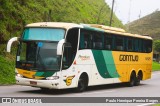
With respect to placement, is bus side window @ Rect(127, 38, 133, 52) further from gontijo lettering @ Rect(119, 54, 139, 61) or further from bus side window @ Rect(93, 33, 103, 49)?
bus side window @ Rect(93, 33, 103, 49)

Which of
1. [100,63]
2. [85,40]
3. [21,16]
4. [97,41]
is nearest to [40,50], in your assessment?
[85,40]

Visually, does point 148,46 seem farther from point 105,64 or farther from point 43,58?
point 43,58

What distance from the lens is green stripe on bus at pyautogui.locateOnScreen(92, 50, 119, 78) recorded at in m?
22.0

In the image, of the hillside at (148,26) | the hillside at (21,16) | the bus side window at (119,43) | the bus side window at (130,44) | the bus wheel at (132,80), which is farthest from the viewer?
the hillside at (148,26)

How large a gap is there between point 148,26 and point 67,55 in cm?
12376

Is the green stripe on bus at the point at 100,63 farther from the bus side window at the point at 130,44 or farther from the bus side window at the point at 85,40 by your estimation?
the bus side window at the point at 130,44

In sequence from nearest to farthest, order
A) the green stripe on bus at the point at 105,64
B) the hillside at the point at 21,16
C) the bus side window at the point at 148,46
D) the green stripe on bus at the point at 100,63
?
the green stripe on bus at the point at 100,63 → the green stripe on bus at the point at 105,64 → the hillside at the point at 21,16 → the bus side window at the point at 148,46

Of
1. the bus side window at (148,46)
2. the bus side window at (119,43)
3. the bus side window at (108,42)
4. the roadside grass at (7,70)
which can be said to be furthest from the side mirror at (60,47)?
the bus side window at (148,46)

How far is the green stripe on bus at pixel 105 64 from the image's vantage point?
866 inches

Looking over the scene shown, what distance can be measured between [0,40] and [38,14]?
6.90 m

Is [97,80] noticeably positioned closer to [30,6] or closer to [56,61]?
[56,61]

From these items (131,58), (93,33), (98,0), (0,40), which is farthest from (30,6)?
(98,0)

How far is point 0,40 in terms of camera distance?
102ft

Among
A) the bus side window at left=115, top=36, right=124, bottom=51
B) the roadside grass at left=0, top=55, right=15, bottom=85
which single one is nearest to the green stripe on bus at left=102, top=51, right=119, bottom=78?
the bus side window at left=115, top=36, right=124, bottom=51
